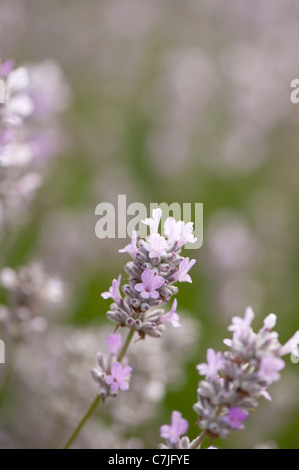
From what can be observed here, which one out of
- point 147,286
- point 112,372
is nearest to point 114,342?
point 112,372

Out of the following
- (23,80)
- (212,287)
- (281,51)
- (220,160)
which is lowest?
(212,287)

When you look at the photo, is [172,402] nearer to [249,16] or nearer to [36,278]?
[36,278]

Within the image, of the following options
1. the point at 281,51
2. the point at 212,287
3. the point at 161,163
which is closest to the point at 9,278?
the point at 212,287

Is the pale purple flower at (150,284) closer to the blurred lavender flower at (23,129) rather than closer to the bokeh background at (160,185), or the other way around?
the blurred lavender flower at (23,129)

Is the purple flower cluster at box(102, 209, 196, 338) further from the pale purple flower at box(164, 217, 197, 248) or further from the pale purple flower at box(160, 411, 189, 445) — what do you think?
the pale purple flower at box(160, 411, 189, 445)

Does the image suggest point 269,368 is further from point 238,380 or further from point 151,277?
point 151,277

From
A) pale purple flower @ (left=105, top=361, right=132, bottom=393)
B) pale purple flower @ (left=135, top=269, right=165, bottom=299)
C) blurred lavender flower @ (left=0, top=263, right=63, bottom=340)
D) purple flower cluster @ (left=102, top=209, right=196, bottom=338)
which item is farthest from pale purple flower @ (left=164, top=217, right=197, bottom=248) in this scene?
blurred lavender flower @ (left=0, top=263, right=63, bottom=340)

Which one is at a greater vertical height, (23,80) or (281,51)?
(281,51)
